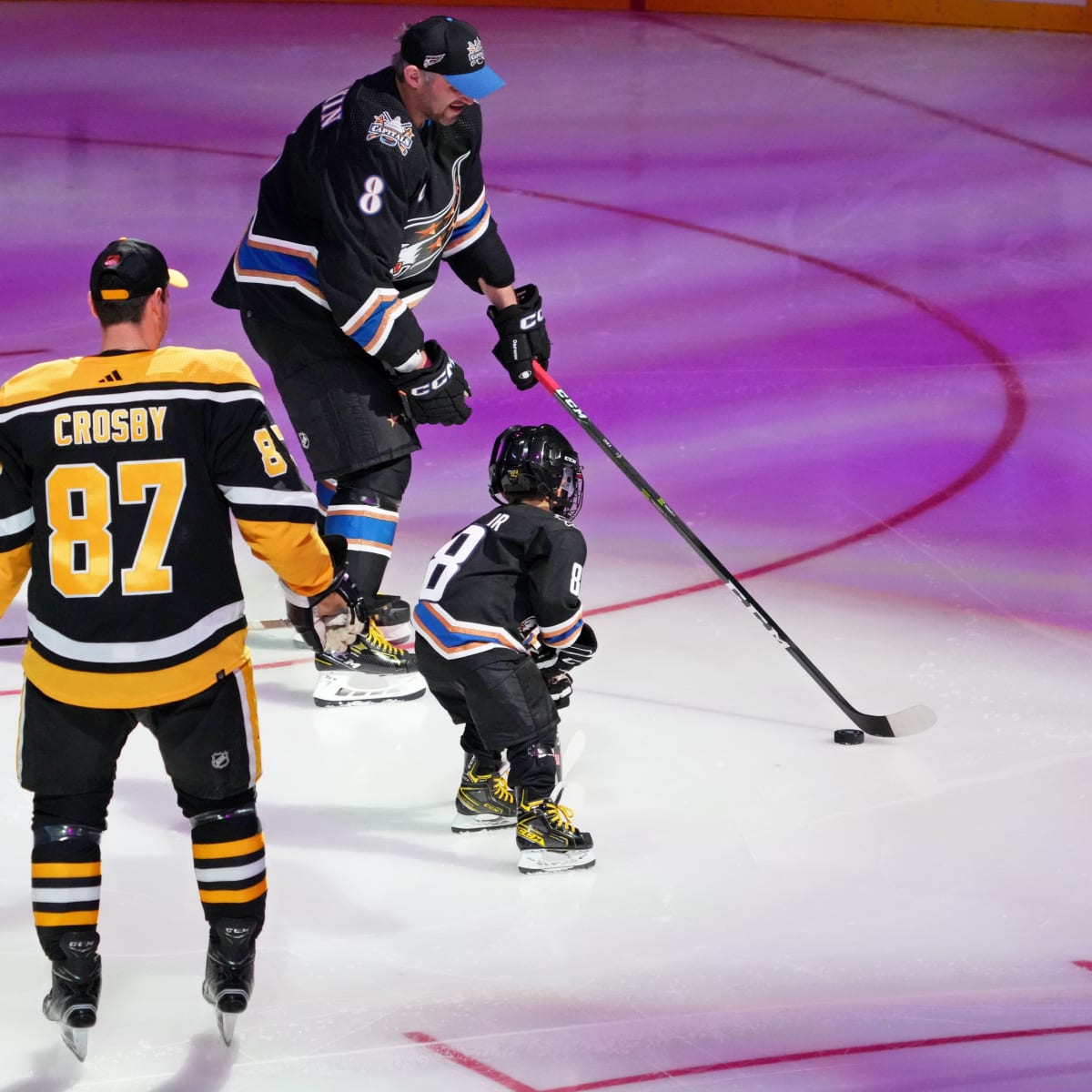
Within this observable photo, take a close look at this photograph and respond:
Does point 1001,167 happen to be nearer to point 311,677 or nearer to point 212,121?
point 212,121

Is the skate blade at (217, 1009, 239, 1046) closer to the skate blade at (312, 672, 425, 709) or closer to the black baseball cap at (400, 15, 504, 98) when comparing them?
the skate blade at (312, 672, 425, 709)

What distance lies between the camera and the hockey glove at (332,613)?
2738 mm

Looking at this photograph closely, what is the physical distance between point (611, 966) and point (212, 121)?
625 centimetres

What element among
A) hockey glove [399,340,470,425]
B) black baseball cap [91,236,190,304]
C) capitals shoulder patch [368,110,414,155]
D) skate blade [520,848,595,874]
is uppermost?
black baseball cap [91,236,190,304]

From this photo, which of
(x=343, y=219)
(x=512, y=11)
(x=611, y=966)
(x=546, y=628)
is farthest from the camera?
(x=512, y=11)

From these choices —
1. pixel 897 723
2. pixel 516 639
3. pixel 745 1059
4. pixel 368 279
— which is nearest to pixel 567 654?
pixel 516 639

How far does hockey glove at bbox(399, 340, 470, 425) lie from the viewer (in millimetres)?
4078

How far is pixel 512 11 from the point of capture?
10125mm

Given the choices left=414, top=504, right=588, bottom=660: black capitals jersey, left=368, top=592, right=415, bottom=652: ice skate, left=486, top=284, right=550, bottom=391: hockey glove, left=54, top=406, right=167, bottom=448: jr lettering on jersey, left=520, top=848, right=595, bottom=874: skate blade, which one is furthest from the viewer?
left=486, top=284, right=550, bottom=391: hockey glove

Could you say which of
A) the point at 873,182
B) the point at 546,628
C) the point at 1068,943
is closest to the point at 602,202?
the point at 873,182

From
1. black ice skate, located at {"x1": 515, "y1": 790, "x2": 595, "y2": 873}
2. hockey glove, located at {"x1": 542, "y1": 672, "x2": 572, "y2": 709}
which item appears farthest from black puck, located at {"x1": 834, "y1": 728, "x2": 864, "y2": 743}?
black ice skate, located at {"x1": 515, "y1": 790, "x2": 595, "y2": 873}

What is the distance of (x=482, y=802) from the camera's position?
3502mm

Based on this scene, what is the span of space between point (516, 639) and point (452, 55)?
1.25 meters

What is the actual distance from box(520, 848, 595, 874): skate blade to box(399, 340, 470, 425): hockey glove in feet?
3.72
